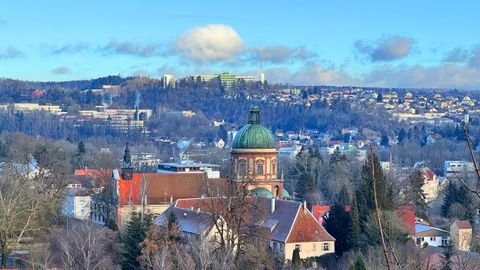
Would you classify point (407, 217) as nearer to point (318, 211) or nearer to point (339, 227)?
point (339, 227)

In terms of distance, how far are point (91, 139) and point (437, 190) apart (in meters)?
75.3

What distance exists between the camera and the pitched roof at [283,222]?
37312 mm

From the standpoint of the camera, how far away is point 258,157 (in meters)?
49.2

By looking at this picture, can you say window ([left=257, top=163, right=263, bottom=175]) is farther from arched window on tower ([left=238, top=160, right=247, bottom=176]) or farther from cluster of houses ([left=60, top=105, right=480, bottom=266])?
arched window on tower ([left=238, top=160, right=247, bottom=176])

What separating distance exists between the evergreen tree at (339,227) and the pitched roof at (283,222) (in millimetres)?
505

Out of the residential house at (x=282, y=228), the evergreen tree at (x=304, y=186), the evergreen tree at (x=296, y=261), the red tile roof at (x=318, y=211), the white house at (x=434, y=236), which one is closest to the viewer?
the evergreen tree at (x=296, y=261)

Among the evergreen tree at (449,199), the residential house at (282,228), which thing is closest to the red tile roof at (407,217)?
the residential house at (282,228)

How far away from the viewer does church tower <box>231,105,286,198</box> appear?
4862 cm

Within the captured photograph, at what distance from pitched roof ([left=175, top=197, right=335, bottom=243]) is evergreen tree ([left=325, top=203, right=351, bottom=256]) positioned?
0.50 m

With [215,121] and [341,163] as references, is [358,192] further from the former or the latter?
[215,121]

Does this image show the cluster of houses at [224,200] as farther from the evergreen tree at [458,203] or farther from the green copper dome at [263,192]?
the evergreen tree at [458,203]

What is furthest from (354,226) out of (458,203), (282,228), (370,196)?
(458,203)

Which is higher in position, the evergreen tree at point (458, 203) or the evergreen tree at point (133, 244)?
the evergreen tree at point (133, 244)

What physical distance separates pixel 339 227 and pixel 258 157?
1136 cm
